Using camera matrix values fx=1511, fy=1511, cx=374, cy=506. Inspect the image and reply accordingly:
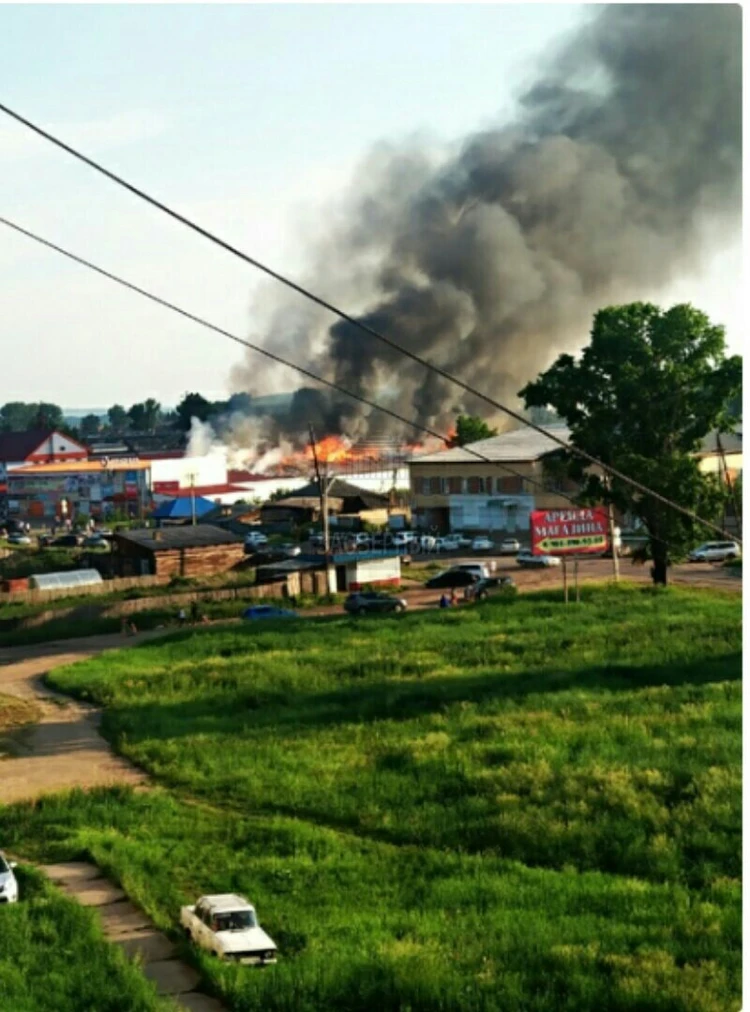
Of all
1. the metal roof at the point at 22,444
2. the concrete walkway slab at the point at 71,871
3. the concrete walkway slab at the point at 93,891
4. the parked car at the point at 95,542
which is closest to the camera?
the concrete walkway slab at the point at 93,891

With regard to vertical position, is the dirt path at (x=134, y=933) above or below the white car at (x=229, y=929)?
below

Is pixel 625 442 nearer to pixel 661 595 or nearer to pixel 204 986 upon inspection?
pixel 661 595

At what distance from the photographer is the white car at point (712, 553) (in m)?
53.4

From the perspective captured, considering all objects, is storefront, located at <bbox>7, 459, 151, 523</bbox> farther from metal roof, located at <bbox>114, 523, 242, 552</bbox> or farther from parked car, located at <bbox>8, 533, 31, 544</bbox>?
metal roof, located at <bbox>114, 523, 242, 552</bbox>

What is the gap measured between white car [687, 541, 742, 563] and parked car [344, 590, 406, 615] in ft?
46.4

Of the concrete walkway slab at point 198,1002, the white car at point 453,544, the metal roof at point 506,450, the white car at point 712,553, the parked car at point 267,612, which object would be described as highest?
the metal roof at point 506,450

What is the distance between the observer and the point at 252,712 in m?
28.3

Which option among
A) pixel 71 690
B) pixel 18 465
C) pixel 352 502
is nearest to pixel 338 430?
pixel 18 465

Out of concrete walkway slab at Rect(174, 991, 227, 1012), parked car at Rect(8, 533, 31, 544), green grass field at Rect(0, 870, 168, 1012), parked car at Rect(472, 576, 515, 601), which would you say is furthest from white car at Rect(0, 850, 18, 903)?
parked car at Rect(8, 533, 31, 544)

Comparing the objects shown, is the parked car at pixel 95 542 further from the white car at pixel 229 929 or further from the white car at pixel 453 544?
the white car at pixel 229 929

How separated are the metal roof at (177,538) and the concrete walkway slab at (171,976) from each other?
37.9 m

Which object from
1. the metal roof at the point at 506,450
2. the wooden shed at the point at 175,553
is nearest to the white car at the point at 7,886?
the wooden shed at the point at 175,553

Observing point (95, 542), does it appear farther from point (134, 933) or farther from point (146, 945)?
point (146, 945)

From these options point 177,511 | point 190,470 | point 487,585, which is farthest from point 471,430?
point 487,585
